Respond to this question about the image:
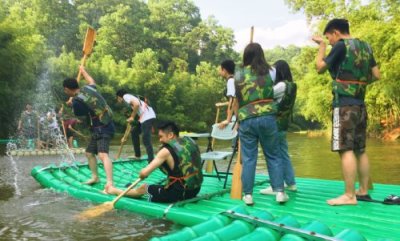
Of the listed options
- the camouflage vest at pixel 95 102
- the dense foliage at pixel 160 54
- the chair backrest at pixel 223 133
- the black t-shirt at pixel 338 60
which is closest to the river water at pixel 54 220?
the camouflage vest at pixel 95 102

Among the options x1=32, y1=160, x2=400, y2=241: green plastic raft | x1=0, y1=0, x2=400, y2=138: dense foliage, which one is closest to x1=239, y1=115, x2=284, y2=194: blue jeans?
x1=32, y1=160, x2=400, y2=241: green plastic raft

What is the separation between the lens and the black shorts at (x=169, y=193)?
15.2 ft

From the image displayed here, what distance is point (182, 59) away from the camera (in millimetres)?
51062

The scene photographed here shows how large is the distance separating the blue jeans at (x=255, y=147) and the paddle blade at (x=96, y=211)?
1513 millimetres

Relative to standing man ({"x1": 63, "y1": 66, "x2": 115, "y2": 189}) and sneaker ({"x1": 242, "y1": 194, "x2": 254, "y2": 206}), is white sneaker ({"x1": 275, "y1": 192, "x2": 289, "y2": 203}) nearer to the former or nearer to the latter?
sneaker ({"x1": 242, "y1": 194, "x2": 254, "y2": 206})

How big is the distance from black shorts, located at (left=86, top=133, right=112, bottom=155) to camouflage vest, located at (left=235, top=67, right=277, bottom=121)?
2.25 metres

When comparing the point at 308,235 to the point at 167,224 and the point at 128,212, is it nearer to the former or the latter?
the point at 167,224

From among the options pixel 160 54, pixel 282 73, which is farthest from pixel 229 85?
pixel 160 54

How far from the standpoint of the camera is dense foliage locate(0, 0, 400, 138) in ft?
68.3

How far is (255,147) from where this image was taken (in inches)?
170

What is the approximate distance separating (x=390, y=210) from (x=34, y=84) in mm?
22126

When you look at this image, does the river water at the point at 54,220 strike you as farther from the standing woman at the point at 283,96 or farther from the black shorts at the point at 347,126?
the black shorts at the point at 347,126

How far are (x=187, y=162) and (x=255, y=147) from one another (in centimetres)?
72

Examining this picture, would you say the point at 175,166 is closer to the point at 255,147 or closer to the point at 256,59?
the point at 255,147
